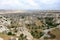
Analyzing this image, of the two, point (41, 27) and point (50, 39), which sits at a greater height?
point (41, 27)

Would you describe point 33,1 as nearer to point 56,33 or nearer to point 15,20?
point 15,20

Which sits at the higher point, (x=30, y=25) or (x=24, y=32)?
(x=30, y=25)

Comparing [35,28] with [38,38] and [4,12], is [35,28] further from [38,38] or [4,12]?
[4,12]

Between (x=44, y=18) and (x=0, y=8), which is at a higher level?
(x=0, y=8)

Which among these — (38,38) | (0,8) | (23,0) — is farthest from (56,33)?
(0,8)

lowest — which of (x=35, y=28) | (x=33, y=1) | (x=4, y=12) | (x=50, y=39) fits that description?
(x=50, y=39)

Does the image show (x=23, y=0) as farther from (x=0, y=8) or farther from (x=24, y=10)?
(x=0, y=8)

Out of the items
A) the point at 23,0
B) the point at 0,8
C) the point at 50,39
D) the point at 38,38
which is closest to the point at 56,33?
the point at 50,39

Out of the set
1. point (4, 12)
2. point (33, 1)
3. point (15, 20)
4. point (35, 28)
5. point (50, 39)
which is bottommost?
point (50, 39)

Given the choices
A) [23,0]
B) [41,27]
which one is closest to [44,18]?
[41,27]
